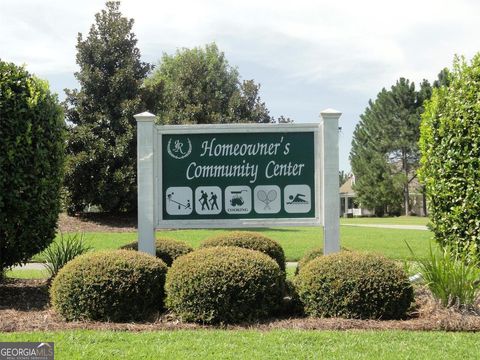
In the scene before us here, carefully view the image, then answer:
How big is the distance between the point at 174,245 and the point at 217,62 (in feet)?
131

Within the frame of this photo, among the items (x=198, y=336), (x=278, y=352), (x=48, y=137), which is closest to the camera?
(x=278, y=352)

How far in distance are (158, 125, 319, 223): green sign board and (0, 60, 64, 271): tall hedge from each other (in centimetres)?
172

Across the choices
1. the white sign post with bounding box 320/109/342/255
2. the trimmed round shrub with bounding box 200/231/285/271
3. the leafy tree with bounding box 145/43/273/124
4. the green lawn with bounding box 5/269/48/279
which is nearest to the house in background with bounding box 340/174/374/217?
the leafy tree with bounding box 145/43/273/124

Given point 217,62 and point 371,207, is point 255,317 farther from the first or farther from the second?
point 371,207

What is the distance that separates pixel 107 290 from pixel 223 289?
143cm

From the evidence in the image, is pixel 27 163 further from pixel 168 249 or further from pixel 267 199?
pixel 267 199

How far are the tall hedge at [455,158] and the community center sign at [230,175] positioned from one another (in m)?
1.49

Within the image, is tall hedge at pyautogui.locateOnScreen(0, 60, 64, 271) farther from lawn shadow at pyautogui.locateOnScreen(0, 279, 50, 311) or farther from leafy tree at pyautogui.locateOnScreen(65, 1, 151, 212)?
leafy tree at pyautogui.locateOnScreen(65, 1, 151, 212)

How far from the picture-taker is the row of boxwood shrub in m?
6.58

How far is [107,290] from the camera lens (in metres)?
6.70

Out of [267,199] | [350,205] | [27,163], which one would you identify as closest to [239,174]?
[267,199]

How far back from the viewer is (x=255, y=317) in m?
6.70

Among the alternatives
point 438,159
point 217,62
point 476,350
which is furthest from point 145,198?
point 217,62

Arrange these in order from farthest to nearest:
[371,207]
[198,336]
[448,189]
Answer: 1. [371,207]
2. [448,189]
3. [198,336]
